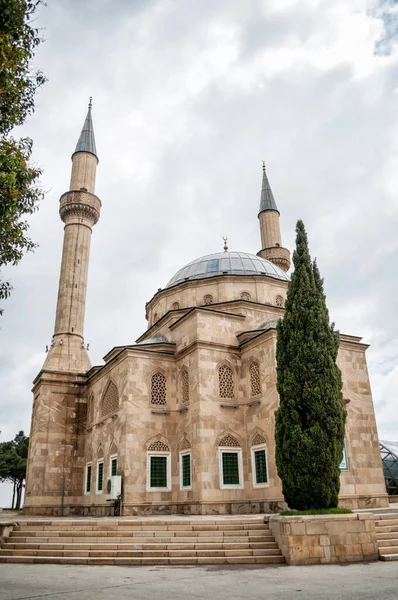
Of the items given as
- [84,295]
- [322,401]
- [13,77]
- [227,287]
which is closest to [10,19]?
[13,77]

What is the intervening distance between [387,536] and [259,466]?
21.2ft

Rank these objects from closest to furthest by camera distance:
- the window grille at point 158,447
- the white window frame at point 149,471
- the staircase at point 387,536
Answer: the staircase at point 387,536 → the white window frame at point 149,471 → the window grille at point 158,447

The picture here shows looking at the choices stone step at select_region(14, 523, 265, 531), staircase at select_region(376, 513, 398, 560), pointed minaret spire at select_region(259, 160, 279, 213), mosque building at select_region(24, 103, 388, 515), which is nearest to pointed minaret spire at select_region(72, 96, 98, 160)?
mosque building at select_region(24, 103, 388, 515)

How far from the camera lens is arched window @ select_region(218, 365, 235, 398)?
17.1 metres

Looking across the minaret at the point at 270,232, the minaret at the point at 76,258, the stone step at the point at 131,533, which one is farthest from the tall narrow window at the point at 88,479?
the minaret at the point at 270,232

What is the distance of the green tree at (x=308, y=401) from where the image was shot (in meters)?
9.66

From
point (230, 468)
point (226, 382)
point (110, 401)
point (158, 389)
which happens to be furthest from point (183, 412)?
point (110, 401)

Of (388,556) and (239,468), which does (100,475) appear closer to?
(239,468)

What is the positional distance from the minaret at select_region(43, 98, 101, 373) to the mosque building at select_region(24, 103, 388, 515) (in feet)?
0.27

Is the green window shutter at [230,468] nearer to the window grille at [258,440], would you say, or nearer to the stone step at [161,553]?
the window grille at [258,440]

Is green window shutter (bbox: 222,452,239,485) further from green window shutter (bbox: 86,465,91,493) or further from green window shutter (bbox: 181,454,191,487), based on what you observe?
green window shutter (bbox: 86,465,91,493)

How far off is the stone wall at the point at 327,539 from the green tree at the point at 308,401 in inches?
31.5

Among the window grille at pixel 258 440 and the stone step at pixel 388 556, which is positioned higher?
the window grille at pixel 258 440

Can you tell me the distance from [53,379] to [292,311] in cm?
1431
